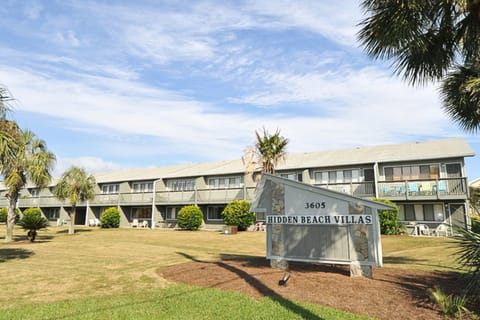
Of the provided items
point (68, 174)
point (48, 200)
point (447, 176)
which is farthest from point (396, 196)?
point (48, 200)

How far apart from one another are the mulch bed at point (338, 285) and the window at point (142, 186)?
28.0 m

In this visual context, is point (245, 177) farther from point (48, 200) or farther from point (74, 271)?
point (48, 200)

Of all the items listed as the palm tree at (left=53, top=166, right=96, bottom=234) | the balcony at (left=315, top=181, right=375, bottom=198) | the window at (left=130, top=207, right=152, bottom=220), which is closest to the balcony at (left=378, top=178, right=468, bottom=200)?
the balcony at (left=315, top=181, right=375, bottom=198)

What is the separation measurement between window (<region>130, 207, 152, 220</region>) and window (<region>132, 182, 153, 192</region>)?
2175 millimetres

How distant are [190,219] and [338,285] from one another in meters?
23.9

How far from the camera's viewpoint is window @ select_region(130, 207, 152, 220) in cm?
3943

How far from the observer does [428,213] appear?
25922 millimetres

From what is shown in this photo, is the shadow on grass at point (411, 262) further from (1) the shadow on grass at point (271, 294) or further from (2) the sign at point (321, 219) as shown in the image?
(1) the shadow on grass at point (271, 294)

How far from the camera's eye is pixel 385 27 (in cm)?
846

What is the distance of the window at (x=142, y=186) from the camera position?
3956 centimetres

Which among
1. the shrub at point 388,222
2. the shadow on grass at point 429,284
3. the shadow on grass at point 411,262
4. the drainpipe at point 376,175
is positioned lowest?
the shadow on grass at point 411,262

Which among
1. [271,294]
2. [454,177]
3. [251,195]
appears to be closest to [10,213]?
[251,195]

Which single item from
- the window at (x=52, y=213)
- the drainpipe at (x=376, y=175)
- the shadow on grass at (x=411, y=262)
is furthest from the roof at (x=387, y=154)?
the window at (x=52, y=213)

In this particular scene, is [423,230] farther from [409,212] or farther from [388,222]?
[388,222]
